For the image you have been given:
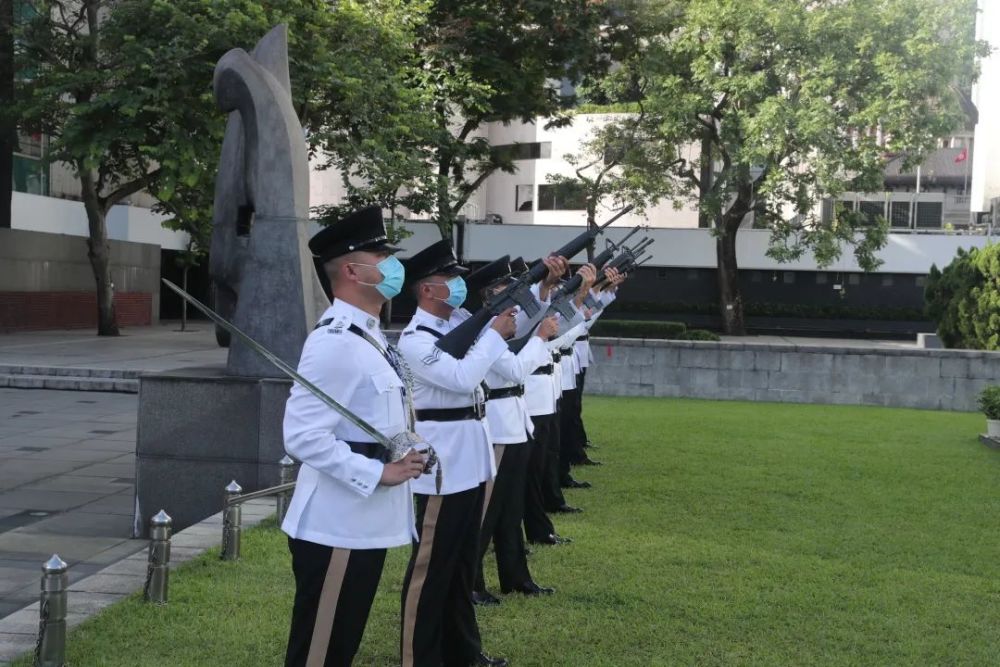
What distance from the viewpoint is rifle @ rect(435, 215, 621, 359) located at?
15.8ft

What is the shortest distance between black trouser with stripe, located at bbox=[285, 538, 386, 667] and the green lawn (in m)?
1.58

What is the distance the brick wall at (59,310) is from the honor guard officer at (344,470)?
26597mm

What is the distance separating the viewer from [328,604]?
375cm

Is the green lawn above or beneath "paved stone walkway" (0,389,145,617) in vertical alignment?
above

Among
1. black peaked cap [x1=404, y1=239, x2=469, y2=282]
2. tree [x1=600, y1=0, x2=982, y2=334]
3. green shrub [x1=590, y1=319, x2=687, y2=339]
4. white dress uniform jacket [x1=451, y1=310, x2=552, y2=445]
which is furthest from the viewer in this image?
tree [x1=600, y1=0, x2=982, y2=334]

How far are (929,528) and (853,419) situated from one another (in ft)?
27.3

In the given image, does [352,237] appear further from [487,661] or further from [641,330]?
[641,330]

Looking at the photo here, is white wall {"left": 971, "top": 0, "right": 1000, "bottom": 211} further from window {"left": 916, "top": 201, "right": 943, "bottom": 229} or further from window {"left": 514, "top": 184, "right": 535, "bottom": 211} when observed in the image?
window {"left": 514, "top": 184, "right": 535, "bottom": 211}

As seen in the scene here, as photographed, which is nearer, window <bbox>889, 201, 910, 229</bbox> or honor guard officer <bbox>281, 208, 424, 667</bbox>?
honor guard officer <bbox>281, 208, 424, 667</bbox>

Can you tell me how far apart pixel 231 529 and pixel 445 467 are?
2.40 meters

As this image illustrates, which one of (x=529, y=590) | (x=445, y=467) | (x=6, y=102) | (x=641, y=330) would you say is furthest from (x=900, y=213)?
(x=445, y=467)

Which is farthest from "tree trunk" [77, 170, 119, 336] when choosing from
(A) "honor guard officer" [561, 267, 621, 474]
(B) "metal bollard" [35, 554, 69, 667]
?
(B) "metal bollard" [35, 554, 69, 667]

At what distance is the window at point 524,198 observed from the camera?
44031mm

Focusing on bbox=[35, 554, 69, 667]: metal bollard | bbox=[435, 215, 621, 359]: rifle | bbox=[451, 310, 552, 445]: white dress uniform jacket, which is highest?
bbox=[435, 215, 621, 359]: rifle
